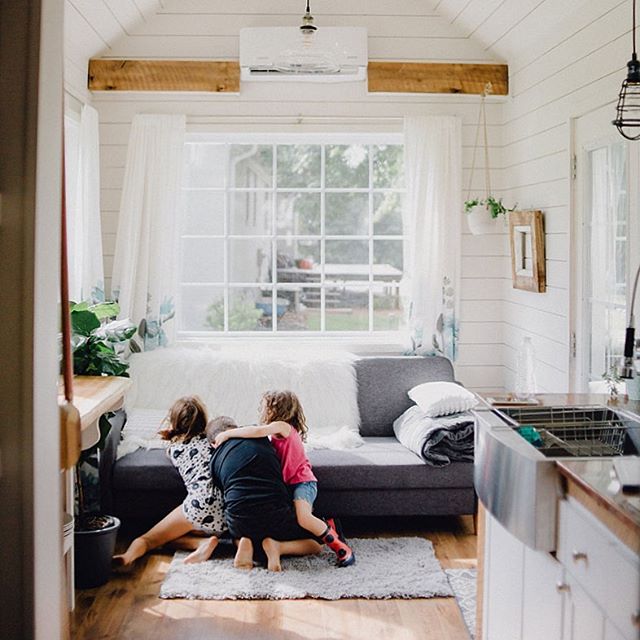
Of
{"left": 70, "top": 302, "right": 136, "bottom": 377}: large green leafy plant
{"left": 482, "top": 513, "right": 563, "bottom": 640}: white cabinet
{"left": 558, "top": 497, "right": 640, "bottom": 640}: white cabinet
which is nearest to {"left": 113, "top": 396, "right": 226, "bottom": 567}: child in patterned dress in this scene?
{"left": 70, "top": 302, "right": 136, "bottom": 377}: large green leafy plant

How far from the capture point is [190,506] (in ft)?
13.2

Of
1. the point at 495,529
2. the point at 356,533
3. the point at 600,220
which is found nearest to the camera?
the point at 495,529

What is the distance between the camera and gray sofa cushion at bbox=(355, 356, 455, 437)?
498 centimetres

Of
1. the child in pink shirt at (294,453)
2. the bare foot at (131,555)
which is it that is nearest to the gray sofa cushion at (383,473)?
the child in pink shirt at (294,453)

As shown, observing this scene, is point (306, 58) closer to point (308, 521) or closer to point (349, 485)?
point (349, 485)

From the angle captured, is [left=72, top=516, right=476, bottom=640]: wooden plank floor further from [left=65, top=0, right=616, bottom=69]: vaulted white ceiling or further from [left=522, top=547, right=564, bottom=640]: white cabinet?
[left=65, top=0, right=616, bottom=69]: vaulted white ceiling

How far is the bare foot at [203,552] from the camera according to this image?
155 inches

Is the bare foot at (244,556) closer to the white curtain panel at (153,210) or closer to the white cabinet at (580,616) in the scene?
the white curtain panel at (153,210)

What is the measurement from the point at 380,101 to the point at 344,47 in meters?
0.41

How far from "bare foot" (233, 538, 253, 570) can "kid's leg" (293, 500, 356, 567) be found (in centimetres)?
Result: 25

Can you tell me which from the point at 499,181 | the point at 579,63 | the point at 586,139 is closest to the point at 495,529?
the point at 586,139

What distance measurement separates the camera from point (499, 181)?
17.5 feet

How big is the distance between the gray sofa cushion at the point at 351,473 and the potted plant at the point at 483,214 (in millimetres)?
1465

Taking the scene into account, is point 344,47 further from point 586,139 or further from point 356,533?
point 356,533
